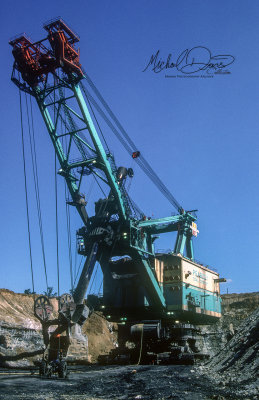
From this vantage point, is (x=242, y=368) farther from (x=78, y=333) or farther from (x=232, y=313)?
(x=232, y=313)

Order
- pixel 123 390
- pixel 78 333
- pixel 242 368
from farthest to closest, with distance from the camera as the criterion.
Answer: pixel 78 333
pixel 242 368
pixel 123 390

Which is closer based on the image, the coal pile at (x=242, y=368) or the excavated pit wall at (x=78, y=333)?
the coal pile at (x=242, y=368)

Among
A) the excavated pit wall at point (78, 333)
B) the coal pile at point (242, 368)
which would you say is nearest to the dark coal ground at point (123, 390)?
the coal pile at point (242, 368)

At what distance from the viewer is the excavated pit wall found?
1914cm

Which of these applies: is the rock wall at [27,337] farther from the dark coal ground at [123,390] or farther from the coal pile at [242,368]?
the coal pile at [242,368]

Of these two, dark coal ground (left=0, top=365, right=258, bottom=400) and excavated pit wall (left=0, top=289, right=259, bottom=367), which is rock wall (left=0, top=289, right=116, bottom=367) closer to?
excavated pit wall (left=0, top=289, right=259, bottom=367)

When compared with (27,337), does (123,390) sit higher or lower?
higher

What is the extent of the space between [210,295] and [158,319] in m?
5.36

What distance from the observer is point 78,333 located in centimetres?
1800

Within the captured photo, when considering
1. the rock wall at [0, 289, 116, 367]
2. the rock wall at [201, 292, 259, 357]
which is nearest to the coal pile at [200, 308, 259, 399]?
the rock wall at [0, 289, 116, 367]

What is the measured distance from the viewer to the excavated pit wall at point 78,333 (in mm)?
19141

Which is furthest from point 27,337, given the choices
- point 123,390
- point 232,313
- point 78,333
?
point 232,313

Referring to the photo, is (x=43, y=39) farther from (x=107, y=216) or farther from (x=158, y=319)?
(x=158, y=319)

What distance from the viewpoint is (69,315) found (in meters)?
17.2
